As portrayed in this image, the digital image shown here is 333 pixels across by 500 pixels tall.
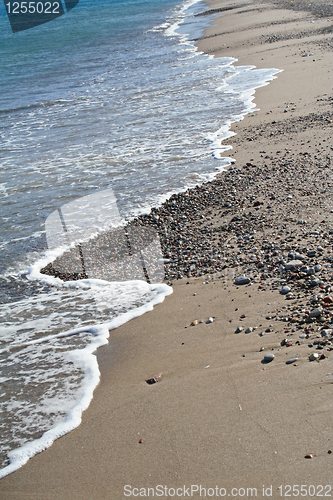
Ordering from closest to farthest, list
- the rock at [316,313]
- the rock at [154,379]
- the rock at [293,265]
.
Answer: the rock at [154,379]
the rock at [316,313]
the rock at [293,265]

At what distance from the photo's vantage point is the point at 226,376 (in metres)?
3.59

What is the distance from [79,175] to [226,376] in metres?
7.23

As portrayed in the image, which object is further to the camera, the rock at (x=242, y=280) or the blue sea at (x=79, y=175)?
the rock at (x=242, y=280)

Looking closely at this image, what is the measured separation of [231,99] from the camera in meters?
13.4

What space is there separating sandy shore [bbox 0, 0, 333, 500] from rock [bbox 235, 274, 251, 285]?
0.06 metres

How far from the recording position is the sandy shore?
2.87m

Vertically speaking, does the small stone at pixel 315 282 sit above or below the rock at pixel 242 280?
above

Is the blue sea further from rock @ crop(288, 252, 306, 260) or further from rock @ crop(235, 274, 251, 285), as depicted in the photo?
rock @ crop(288, 252, 306, 260)

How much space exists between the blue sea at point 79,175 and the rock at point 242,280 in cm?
87

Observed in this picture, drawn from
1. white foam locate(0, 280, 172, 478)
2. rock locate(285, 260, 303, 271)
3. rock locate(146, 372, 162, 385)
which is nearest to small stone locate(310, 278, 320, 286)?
rock locate(285, 260, 303, 271)

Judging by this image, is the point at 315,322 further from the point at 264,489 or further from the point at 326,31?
the point at 326,31

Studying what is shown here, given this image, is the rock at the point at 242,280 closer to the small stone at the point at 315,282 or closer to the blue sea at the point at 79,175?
the small stone at the point at 315,282

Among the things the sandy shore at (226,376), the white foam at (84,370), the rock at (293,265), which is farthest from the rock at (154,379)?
the rock at (293,265)

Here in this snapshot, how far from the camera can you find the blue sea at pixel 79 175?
406 cm
